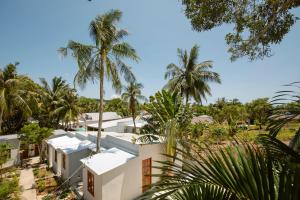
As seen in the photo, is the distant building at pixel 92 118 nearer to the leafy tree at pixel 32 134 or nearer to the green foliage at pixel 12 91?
the green foliage at pixel 12 91

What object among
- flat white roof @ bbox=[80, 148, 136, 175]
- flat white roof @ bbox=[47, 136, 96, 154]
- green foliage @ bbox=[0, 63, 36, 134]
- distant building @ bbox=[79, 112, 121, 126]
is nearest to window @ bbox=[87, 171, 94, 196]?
flat white roof @ bbox=[80, 148, 136, 175]

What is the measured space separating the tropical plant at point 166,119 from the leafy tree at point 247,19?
592cm

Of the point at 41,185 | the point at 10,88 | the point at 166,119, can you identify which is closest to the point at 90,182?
the point at 41,185

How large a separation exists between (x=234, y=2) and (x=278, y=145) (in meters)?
4.53

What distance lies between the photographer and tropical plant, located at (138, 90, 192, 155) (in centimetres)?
1080

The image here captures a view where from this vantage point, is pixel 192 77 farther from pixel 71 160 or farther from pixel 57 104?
pixel 57 104

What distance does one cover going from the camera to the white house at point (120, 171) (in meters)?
8.97

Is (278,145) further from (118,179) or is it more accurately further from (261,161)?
(118,179)

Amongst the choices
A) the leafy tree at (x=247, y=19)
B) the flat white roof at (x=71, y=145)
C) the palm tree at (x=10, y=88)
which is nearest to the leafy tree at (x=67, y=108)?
the palm tree at (x=10, y=88)

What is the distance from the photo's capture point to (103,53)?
13.0 metres

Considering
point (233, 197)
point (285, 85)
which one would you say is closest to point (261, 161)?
point (233, 197)

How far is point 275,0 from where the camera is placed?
4.57 m

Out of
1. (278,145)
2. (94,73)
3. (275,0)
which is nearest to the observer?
(278,145)

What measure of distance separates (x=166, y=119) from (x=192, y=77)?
8220 mm
